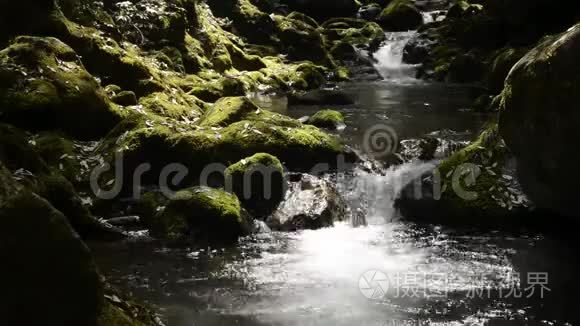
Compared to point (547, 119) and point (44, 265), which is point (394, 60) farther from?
point (44, 265)

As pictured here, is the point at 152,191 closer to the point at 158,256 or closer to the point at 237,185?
the point at 237,185

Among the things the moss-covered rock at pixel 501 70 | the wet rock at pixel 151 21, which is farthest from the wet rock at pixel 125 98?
the moss-covered rock at pixel 501 70

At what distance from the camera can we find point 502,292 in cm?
655

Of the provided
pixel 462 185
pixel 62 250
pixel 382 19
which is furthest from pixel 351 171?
pixel 382 19

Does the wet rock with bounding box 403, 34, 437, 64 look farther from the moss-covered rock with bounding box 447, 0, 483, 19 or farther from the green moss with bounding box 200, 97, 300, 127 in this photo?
the green moss with bounding box 200, 97, 300, 127

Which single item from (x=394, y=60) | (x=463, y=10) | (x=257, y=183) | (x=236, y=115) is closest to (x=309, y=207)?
(x=257, y=183)

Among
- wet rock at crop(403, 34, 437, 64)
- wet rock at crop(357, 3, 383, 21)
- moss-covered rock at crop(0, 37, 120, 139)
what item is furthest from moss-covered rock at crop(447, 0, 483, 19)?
moss-covered rock at crop(0, 37, 120, 139)

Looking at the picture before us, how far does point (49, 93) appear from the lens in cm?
1038

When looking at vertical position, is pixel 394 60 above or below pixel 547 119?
above

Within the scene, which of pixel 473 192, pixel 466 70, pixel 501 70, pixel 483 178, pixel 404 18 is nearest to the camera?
pixel 473 192

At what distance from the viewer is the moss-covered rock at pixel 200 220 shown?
8.24 m

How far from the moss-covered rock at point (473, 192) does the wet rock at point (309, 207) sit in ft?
4.35

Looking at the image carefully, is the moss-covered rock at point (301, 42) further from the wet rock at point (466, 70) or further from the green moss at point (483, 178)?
the green moss at point (483, 178)

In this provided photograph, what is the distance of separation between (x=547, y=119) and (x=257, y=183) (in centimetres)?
506
